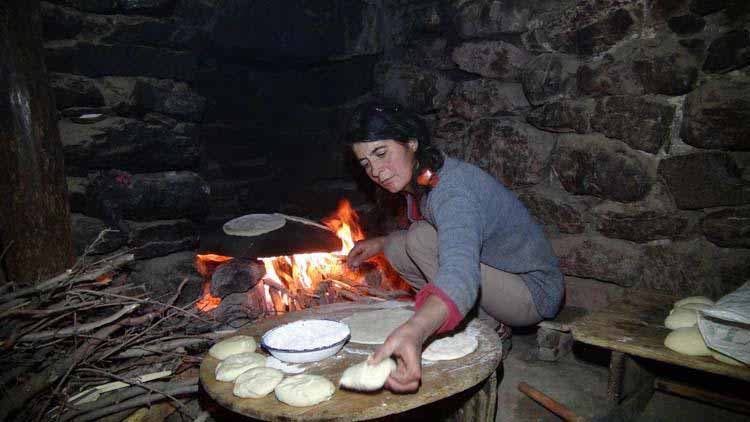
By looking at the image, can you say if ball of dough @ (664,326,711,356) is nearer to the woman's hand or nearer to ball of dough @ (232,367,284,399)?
the woman's hand

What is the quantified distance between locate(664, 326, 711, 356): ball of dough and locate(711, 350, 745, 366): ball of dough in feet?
0.07

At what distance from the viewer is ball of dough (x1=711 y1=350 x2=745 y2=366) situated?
1.60 metres

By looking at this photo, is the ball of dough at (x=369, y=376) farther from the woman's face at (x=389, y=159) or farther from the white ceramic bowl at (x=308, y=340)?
the woman's face at (x=389, y=159)

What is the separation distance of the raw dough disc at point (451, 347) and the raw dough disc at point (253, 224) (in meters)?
1.79

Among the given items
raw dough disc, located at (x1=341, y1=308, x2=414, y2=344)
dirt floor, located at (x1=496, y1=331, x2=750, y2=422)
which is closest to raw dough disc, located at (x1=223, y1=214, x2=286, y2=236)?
raw dough disc, located at (x1=341, y1=308, x2=414, y2=344)

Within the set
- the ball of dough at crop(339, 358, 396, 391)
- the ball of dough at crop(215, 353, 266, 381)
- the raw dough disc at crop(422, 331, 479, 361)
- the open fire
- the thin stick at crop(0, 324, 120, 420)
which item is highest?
the ball of dough at crop(339, 358, 396, 391)

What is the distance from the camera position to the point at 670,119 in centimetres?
257

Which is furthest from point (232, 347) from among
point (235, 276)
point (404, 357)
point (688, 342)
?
point (688, 342)

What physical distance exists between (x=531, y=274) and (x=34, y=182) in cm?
258

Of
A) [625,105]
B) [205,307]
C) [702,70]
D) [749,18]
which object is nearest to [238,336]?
[205,307]

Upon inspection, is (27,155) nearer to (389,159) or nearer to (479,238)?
(389,159)

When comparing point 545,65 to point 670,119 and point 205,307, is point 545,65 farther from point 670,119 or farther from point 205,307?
point 205,307

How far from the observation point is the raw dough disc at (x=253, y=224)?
3.25 metres

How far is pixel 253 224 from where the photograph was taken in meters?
3.34
